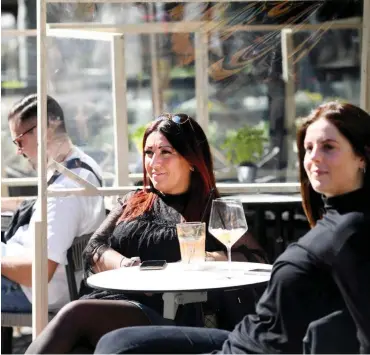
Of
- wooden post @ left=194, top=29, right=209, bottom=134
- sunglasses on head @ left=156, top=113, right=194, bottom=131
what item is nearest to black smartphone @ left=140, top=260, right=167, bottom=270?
sunglasses on head @ left=156, top=113, right=194, bottom=131

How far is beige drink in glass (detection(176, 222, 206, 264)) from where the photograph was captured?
3.27m

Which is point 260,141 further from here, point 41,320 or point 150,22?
point 41,320

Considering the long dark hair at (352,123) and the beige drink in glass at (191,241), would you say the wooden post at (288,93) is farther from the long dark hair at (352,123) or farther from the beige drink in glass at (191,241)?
the long dark hair at (352,123)

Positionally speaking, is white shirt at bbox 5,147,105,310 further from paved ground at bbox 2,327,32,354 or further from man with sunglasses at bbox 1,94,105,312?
paved ground at bbox 2,327,32,354

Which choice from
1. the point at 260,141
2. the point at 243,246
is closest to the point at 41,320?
the point at 243,246

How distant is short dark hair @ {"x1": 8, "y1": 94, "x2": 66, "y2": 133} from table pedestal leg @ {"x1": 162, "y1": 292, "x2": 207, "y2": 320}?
1.27 metres

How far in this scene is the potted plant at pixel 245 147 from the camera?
18.3 feet

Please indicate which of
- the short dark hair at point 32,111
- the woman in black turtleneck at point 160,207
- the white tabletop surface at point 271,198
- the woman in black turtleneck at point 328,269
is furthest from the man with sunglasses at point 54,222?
the woman in black turtleneck at point 328,269

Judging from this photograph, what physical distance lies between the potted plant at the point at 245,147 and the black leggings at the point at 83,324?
91.9 inches

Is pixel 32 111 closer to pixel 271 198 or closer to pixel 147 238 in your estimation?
pixel 147 238

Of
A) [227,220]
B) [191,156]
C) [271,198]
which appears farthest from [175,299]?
[271,198]

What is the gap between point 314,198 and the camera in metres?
2.68

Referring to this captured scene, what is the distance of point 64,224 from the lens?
162 inches

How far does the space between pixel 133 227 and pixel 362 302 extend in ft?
5.19
